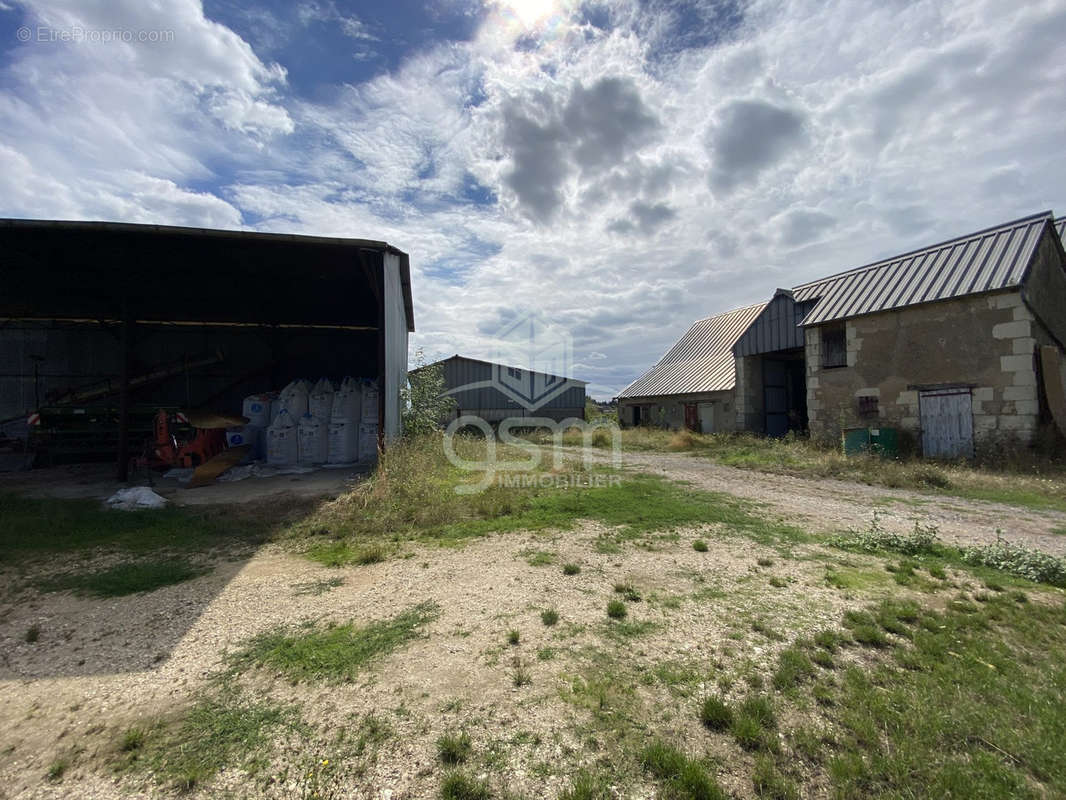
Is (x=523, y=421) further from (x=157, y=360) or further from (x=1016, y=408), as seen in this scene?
(x=1016, y=408)

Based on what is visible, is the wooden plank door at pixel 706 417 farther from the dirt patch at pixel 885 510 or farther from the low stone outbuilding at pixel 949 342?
the dirt patch at pixel 885 510

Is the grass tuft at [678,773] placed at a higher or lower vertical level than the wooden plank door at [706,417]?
lower

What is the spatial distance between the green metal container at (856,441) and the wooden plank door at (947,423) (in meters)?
1.28

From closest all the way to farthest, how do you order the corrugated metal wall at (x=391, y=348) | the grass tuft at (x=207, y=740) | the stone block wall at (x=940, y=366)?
1. the grass tuft at (x=207, y=740)
2. the corrugated metal wall at (x=391, y=348)
3. the stone block wall at (x=940, y=366)

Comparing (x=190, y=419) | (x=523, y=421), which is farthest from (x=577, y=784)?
(x=523, y=421)

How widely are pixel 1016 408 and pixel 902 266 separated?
5136 mm

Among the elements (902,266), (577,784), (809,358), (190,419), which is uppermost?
(902,266)

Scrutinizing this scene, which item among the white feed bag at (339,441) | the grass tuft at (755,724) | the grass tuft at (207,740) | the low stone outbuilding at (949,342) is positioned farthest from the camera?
the white feed bag at (339,441)

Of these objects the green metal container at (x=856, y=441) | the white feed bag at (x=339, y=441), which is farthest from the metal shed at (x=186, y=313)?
the green metal container at (x=856, y=441)

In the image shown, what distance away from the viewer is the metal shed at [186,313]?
27.9 feet

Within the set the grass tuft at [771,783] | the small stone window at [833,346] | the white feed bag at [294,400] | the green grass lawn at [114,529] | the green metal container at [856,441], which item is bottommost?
the grass tuft at [771,783]

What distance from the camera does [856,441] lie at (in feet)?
39.7

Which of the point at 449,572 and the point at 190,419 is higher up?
the point at 190,419

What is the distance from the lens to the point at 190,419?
9.82 meters
